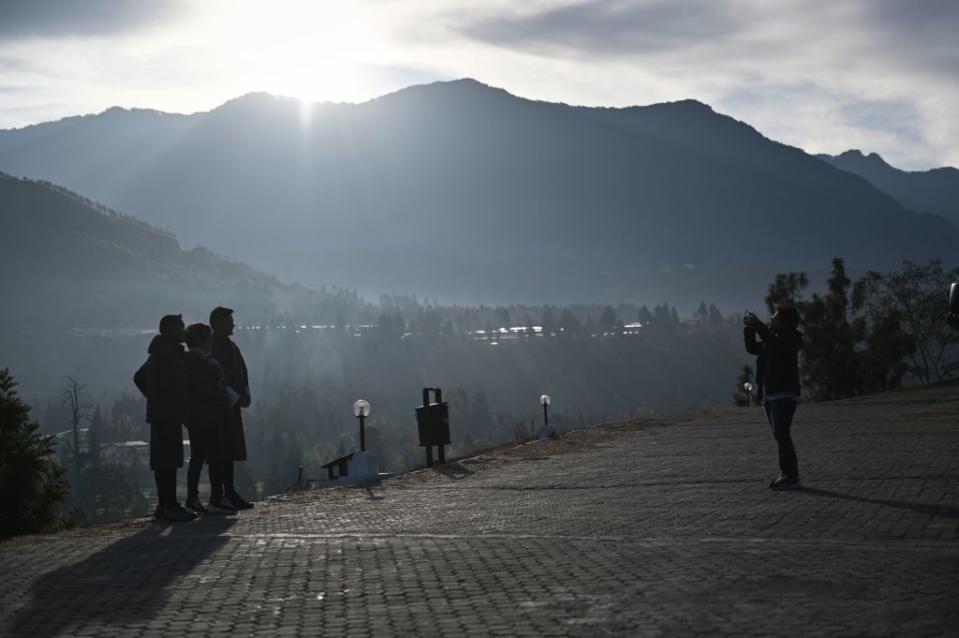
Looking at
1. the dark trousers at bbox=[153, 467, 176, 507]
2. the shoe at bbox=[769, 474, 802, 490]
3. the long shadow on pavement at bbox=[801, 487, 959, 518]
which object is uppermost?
the dark trousers at bbox=[153, 467, 176, 507]

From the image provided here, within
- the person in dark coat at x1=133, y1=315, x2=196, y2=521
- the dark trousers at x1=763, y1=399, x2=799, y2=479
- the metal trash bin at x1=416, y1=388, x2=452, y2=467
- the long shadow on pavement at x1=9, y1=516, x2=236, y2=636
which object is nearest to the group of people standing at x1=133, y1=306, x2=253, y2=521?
the person in dark coat at x1=133, y1=315, x2=196, y2=521

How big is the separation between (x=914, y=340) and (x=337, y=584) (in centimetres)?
4647

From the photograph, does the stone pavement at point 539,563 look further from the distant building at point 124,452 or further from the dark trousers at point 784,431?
the distant building at point 124,452

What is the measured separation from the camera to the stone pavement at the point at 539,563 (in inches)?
247

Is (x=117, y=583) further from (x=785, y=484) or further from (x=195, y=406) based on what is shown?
(x=785, y=484)

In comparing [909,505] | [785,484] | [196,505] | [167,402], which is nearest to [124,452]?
[196,505]

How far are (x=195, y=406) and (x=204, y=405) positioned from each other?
87 mm

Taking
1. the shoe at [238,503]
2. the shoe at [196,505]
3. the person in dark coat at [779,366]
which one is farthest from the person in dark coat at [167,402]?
the person in dark coat at [779,366]

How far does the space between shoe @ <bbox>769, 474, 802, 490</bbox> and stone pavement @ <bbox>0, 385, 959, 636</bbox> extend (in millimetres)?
94

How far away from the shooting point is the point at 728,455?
1655 cm

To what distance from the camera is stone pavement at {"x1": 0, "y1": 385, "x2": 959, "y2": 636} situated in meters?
6.29

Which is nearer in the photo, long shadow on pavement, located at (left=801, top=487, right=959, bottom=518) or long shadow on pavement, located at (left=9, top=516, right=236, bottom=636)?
long shadow on pavement, located at (left=9, top=516, right=236, bottom=636)

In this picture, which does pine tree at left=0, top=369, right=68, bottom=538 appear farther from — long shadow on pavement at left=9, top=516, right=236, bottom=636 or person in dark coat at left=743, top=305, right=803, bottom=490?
person in dark coat at left=743, top=305, right=803, bottom=490

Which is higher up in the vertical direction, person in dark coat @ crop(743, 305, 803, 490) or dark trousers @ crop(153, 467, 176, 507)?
person in dark coat @ crop(743, 305, 803, 490)
